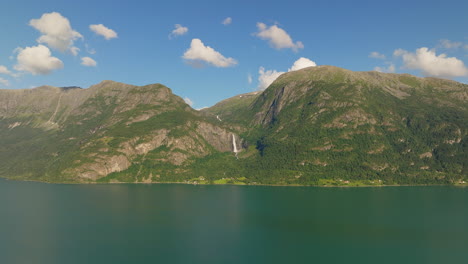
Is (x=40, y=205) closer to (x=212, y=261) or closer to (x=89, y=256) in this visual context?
(x=89, y=256)

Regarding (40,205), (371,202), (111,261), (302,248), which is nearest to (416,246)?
(302,248)

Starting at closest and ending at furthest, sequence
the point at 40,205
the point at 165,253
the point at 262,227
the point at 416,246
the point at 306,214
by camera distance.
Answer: the point at 165,253 → the point at 416,246 → the point at 262,227 → the point at 306,214 → the point at 40,205

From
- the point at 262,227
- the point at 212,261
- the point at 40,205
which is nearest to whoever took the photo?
the point at 212,261

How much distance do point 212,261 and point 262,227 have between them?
43202 millimetres

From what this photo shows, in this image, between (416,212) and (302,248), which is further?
(416,212)

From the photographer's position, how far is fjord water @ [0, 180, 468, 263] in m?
102

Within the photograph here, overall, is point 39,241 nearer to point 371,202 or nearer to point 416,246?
point 416,246

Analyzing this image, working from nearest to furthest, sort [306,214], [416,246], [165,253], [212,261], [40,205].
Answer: [212,261], [165,253], [416,246], [306,214], [40,205]

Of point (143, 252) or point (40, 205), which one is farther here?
point (40, 205)

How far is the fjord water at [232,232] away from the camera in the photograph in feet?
335

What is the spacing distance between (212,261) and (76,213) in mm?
92983

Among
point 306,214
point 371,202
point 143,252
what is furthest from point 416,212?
point 143,252

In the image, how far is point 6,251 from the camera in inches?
4107

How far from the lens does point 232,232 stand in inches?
5002
